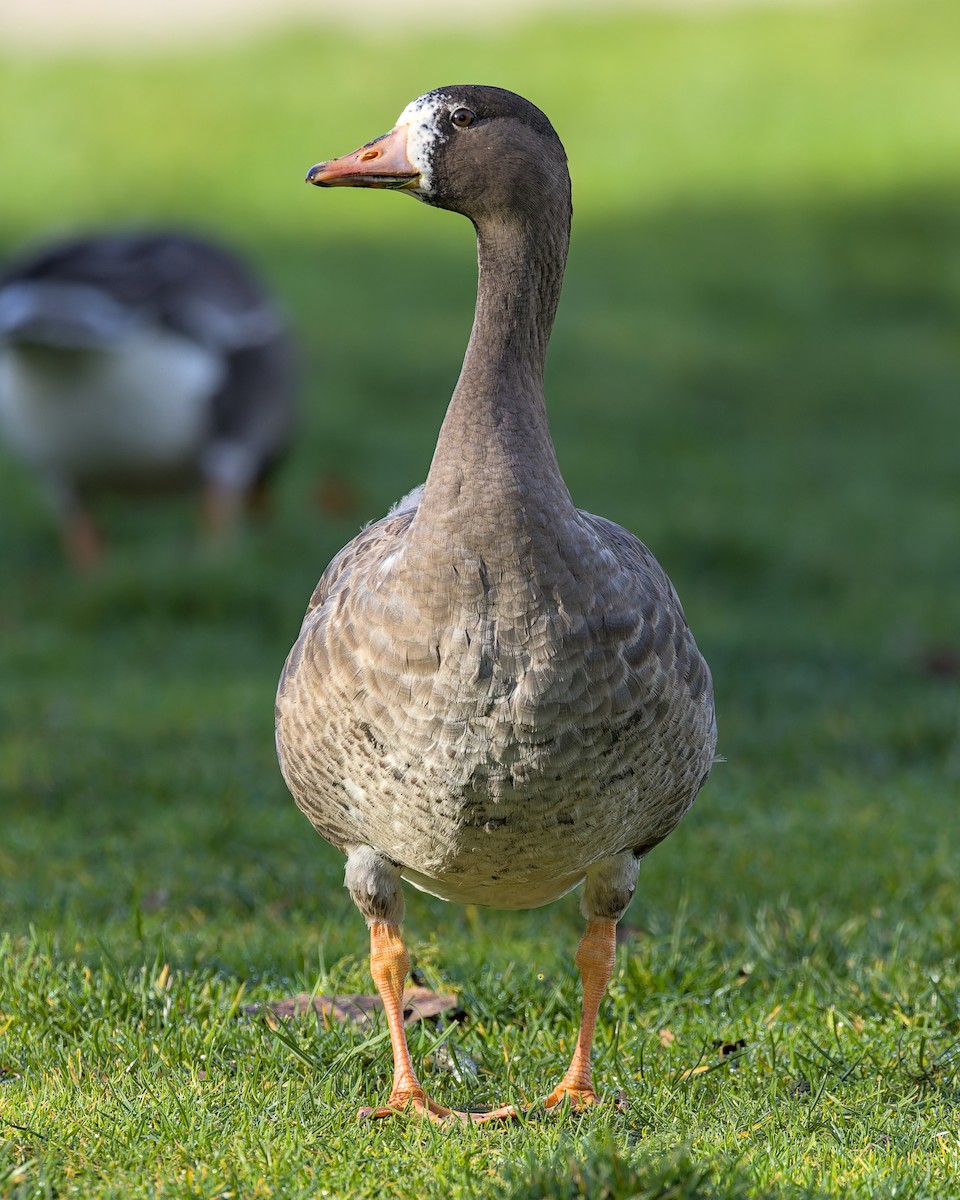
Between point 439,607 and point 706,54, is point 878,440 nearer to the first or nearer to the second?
point 439,607

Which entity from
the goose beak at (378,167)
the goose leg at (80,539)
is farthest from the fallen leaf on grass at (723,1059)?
the goose leg at (80,539)

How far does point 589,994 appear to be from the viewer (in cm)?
389

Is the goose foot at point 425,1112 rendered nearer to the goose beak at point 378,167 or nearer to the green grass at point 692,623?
the green grass at point 692,623

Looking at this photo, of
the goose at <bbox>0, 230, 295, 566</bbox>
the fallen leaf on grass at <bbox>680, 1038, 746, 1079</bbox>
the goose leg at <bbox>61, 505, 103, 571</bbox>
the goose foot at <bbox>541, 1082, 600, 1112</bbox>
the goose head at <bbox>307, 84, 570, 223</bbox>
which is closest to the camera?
the goose head at <bbox>307, 84, 570, 223</bbox>

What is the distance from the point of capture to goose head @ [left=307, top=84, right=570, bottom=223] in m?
3.41

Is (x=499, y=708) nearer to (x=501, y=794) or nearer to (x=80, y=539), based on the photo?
(x=501, y=794)

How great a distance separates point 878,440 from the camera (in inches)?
470

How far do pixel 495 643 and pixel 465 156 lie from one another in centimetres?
106

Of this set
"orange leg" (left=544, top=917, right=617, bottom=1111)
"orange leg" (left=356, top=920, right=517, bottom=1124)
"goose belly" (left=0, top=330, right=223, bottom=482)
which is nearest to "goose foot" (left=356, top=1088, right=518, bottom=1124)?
"orange leg" (left=356, top=920, right=517, bottom=1124)

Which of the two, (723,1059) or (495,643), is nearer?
(495,643)

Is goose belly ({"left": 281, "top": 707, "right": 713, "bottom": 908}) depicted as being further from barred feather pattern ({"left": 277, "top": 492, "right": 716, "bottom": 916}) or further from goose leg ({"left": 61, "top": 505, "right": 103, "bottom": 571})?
goose leg ({"left": 61, "top": 505, "right": 103, "bottom": 571})

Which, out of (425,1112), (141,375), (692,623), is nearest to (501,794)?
(425,1112)

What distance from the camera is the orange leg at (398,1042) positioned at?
3.50 m

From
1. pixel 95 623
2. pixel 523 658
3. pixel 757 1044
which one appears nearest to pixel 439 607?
pixel 523 658
